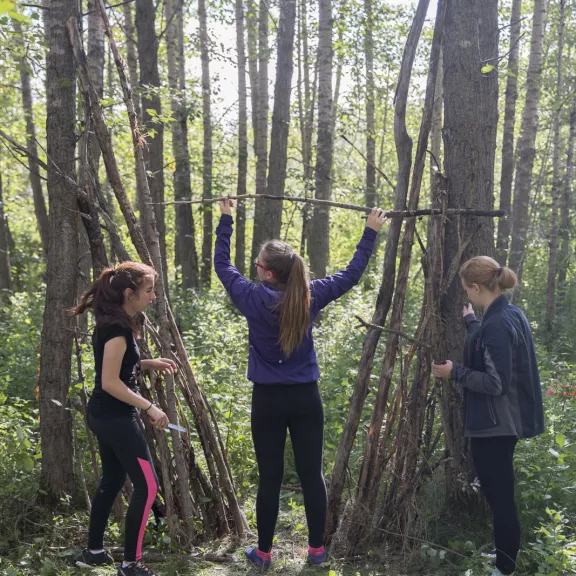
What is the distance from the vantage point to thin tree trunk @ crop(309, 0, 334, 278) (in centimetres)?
1051

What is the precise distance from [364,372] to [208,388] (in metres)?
2.79

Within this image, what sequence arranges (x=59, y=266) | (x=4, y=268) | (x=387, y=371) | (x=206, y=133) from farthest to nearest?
(x=206, y=133), (x=4, y=268), (x=59, y=266), (x=387, y=371)

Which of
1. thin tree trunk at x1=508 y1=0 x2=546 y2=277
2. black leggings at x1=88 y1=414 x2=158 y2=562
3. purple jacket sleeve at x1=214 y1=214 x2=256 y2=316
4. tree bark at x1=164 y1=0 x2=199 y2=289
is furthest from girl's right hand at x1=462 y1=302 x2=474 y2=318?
tree bark at x1=164 y1=0 x2=199 y2=289

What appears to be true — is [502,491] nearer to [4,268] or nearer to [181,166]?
[181,166]

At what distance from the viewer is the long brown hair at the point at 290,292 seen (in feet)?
11.2

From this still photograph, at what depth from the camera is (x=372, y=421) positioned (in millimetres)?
3979

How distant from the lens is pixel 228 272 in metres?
3.62

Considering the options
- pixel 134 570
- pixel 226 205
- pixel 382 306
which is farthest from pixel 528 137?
pixel 134 570

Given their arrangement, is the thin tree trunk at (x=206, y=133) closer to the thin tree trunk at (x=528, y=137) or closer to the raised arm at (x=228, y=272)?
the thin tree trunk at (x=528, y=137)

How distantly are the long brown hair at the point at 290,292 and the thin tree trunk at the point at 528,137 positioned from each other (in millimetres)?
8141

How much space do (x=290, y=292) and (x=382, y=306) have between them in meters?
0.86

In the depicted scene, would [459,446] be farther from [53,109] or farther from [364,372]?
[53,109]

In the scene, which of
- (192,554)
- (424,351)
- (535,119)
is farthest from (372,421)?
(535,119)

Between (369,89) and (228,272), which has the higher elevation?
(369,89)
